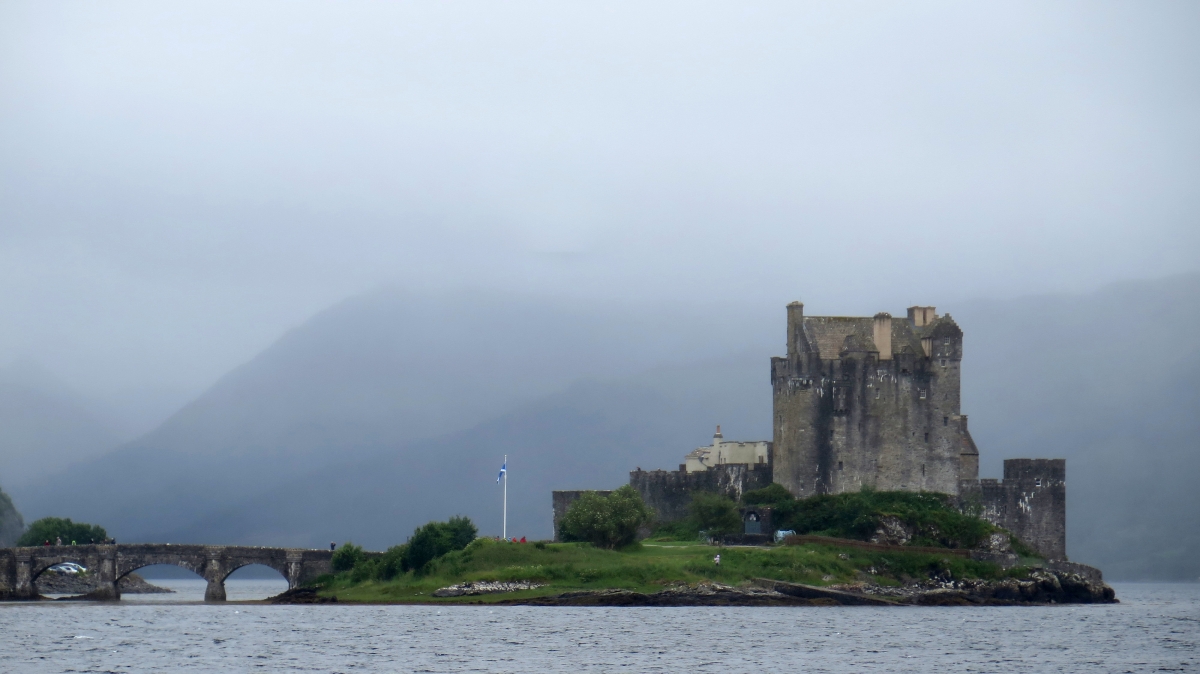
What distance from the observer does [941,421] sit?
95.9m

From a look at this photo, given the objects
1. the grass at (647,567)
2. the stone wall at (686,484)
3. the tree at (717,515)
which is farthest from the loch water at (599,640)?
the stone wall at (686,484)

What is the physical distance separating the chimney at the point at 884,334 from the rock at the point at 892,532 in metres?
10.5

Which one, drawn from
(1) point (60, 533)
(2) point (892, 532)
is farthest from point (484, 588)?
(1) point (60, 533)

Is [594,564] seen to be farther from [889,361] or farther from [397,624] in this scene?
[889,361]

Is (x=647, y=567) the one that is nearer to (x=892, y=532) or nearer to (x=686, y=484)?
(x=892, y=532)

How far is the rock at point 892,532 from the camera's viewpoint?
90000mm

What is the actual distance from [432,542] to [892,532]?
2654cm

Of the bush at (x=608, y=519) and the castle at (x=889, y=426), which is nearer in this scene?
the bush at (x=608, y=519)

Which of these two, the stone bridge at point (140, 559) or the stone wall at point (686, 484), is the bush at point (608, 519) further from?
the stone bridge at point (140, 559)

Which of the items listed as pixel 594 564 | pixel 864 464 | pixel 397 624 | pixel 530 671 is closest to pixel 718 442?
pixel 864 464

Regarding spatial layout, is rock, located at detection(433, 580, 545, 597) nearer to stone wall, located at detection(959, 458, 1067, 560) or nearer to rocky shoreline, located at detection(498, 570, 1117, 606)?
rocky shoreline, located at detection(498, 570, 1117, 606)

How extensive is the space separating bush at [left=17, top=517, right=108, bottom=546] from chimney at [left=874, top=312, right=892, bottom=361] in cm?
6142

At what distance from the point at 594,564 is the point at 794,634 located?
20282mm

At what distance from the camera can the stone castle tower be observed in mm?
94938
